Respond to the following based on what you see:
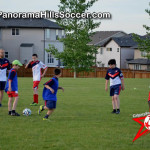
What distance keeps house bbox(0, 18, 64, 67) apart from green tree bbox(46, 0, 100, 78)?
31.3 ft

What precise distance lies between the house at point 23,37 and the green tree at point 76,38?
9.55m

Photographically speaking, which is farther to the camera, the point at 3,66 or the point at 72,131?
the point at 3,66

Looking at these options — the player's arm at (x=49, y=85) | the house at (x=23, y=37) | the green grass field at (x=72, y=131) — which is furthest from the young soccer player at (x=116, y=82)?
the house at (x=23, y=37)

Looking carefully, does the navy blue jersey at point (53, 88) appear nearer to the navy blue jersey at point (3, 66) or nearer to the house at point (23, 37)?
the navy blue jersey at point (3, 66)

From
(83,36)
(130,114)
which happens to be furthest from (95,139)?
(83,36)

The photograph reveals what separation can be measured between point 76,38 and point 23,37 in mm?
13276

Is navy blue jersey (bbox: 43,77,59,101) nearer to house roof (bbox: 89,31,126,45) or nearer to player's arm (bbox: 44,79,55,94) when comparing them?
player's arm (bbox: 44,79,55,94)

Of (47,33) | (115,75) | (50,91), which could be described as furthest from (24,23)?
(50,91)

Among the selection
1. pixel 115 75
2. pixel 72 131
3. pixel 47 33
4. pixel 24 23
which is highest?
pixel 24 23

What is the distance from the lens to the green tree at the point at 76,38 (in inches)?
2360

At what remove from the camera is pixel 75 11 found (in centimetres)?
6078

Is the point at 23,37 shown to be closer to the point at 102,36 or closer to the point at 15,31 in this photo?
the point at 15,31

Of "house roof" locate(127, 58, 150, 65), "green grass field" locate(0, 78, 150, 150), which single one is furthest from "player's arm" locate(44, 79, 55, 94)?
"house roof" locate(127, 58, 150, 65)

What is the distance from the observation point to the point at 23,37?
7075 centimetres
